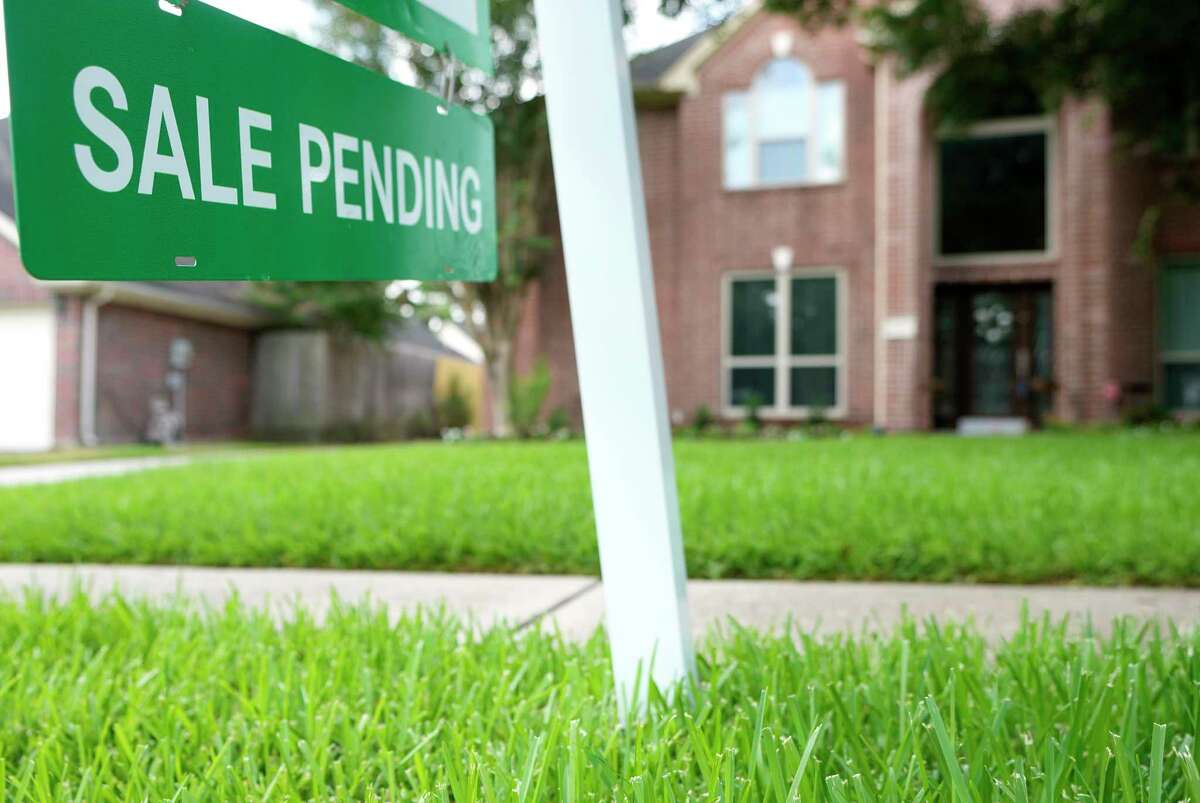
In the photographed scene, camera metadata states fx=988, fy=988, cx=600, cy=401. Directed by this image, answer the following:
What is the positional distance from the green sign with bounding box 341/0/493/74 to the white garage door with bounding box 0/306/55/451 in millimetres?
14463

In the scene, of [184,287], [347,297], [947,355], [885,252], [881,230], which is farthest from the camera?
[347,297]

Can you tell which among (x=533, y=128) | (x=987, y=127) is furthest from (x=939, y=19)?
(x=533, y=128)

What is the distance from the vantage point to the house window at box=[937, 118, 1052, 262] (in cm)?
1351

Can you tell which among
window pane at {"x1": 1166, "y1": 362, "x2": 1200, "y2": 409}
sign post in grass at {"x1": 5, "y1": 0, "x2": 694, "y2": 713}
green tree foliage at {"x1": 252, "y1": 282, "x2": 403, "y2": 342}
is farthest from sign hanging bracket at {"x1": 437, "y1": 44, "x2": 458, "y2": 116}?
green tree foliage at {"x1": 252, "y1": 282, "x2": 403, "y2": 342}

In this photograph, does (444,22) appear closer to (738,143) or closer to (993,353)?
(738,143)

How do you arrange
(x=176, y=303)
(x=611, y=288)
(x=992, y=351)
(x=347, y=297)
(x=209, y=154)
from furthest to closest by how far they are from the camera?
1. (x=347, y=297)
2. (x=176, y=303)
3. (x=992, y=351)
4. (x=611, y=288)
5. (x=209, y=154)

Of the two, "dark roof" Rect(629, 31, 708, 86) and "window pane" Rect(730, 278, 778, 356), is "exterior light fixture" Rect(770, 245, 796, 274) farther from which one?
"dark roof" Rect(629, 31, 708, 86)

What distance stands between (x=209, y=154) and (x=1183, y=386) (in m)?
14.7

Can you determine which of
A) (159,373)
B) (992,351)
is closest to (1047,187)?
(992,351)

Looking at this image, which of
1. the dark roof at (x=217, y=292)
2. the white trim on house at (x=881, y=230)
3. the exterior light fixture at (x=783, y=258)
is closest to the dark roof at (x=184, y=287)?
the dark roof at (x=217, y=292)

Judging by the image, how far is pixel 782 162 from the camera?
14.3 meters

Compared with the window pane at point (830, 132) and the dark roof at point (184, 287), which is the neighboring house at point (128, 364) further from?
the window pane at point (830, 132)

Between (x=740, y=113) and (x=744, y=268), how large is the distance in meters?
2.28

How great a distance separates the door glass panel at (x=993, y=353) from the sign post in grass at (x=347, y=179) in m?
13.3
